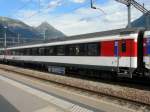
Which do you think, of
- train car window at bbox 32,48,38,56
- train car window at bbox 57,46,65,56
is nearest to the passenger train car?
train car window at bbox 57,46,65,56

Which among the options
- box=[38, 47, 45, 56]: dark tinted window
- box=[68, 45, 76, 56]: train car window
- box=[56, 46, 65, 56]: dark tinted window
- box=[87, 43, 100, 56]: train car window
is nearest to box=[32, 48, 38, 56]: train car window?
box=[38, 47, 45, 56]: dark tinted window

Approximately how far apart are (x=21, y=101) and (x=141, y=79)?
8959 millimetres

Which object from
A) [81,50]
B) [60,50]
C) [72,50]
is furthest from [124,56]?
[60,50]

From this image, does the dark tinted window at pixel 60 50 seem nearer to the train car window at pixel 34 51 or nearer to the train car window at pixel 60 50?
the train car window at pixel 60 50

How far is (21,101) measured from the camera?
12.5 meters

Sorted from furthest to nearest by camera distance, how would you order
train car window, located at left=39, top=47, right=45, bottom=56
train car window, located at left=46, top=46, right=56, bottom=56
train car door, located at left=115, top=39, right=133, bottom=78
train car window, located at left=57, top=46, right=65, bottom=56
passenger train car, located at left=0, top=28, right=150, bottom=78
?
train car window, located at left=39, top=47, right=45, bottom=56 → train car window, located at left=46, top=46, right=56, bottom=56 → train car window, located at left=57, top=46, right=65, bottom=56 → train car door, located at left=115, top=39, right=133, bottom=78 → passenger train car, located at left=0, top=28, right=150, bottom=78

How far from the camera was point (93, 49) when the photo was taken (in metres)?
20.6

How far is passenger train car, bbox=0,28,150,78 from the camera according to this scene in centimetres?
1684

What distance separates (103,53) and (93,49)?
4.45 ft

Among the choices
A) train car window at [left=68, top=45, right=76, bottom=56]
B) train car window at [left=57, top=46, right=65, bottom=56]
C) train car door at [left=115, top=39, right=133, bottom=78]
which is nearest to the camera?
train car door at [left=115, top=39, right=133, bottom=78]

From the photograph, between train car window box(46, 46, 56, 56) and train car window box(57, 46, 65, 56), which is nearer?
train car window box(57, 46, 65, 56)

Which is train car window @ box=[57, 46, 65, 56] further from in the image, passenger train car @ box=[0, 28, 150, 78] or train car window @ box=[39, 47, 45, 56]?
train car window @ box=[39, 47, 45, 56]

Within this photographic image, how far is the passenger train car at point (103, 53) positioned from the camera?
16844 millimetres

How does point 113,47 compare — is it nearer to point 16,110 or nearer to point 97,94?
point 97,94
